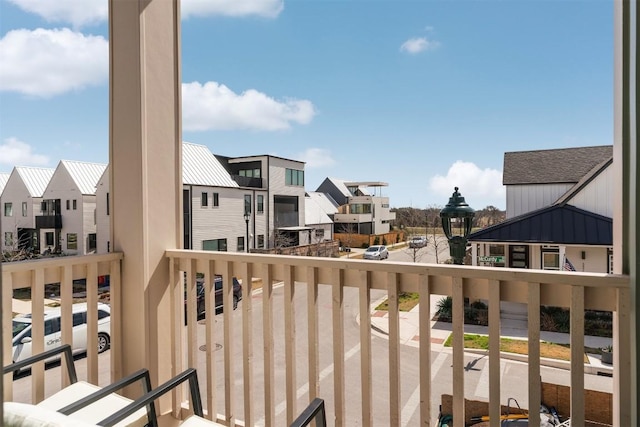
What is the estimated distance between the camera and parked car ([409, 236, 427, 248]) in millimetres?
3118

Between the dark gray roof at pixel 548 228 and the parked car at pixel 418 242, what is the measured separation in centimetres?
40

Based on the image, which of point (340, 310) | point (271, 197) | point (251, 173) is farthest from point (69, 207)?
point (271, 197)

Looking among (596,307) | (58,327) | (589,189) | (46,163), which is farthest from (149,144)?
(589,189)

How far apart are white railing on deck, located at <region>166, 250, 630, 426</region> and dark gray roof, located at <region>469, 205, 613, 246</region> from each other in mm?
1227

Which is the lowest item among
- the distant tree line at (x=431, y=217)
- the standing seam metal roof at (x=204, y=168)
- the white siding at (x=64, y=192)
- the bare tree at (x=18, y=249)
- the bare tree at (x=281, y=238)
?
the bare tree at (x=281, y=238)

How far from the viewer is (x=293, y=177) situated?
342 inches

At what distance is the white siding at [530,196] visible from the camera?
8.82ft

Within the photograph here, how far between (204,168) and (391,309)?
4.70m

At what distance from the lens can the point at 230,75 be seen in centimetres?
497

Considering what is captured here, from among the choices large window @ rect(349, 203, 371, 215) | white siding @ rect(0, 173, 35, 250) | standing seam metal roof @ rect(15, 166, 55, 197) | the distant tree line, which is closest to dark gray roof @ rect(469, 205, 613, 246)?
the distant tree line

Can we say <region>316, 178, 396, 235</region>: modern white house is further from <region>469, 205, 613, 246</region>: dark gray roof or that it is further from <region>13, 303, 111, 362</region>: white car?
<region>13, 303, 111, 362</region>: white car

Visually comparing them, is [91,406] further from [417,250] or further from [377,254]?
[417,250]

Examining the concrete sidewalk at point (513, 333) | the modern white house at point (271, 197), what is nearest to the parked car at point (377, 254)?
the concrete sidewalk at point (513, 333)

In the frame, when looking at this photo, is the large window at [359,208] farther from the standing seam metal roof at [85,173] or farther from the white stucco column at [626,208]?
the white stucco column at [626,208]
